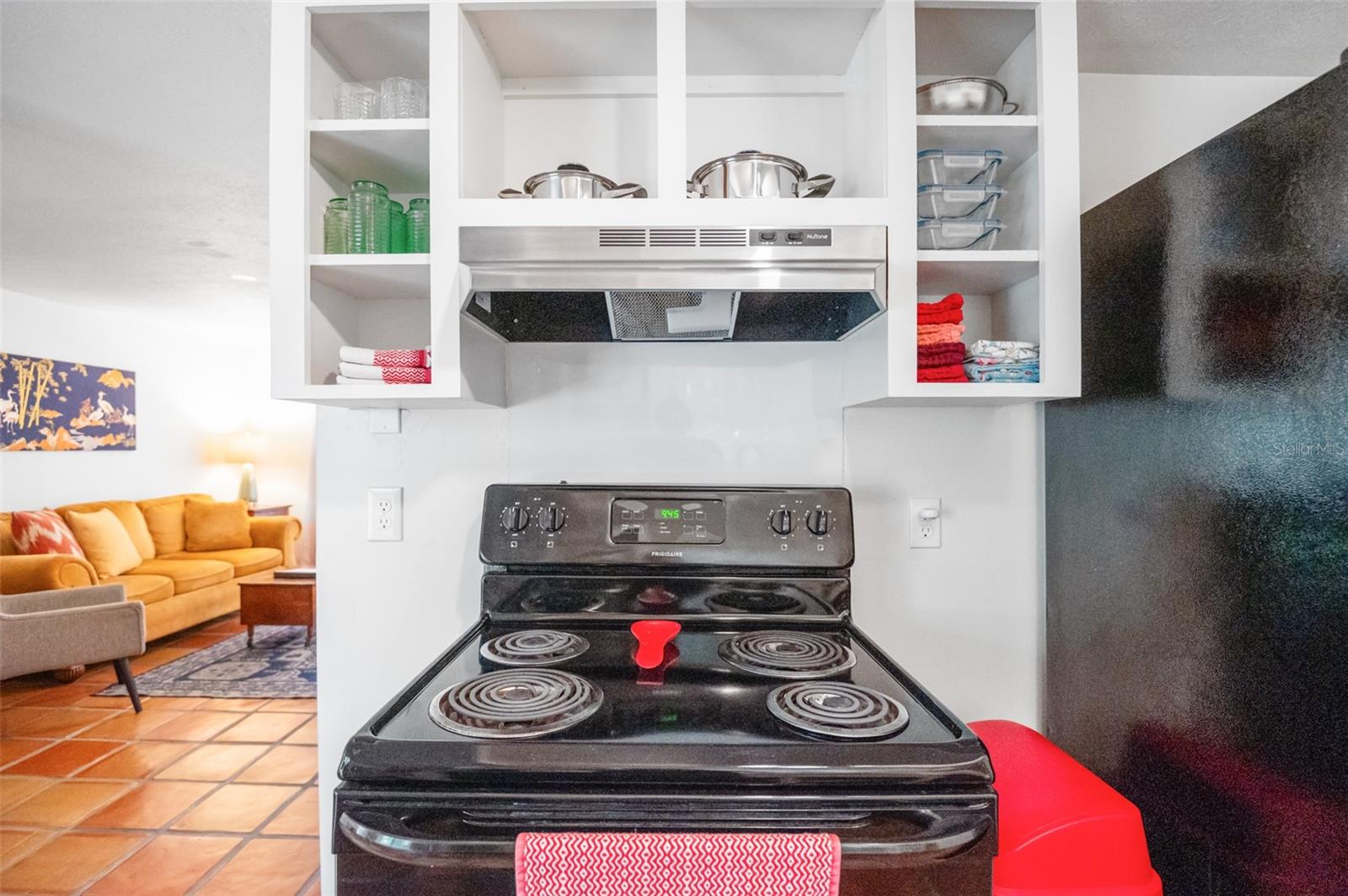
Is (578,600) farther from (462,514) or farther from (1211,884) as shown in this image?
(1211,884)

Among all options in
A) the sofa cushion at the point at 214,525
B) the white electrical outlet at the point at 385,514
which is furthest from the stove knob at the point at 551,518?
the sofa cushion at the point at 214,525

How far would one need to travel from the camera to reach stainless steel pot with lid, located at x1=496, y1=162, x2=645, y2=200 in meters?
1.33

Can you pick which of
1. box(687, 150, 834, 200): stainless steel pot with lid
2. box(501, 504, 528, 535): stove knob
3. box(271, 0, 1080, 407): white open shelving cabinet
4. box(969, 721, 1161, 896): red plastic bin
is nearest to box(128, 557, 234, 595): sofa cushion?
box(271, 0, 1080, 407): white open shelving cabinet

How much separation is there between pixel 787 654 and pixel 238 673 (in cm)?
382

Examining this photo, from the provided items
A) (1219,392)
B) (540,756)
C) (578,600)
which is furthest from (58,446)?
(1219,392)

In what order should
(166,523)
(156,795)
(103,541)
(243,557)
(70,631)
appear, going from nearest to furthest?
(156,795), (70,631), (103,541), (166,523), (243,557)

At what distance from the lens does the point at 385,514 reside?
164 centimetres

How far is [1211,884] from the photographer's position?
3.66 ft

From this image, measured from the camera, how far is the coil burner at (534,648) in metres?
1.25

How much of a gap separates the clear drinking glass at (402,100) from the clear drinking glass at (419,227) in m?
0.17

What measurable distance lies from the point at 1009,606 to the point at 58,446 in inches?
233

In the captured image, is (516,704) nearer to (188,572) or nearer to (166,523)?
(188,572)

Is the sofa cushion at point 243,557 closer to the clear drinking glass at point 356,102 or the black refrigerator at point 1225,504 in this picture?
the clear drinking glass at point 356,102

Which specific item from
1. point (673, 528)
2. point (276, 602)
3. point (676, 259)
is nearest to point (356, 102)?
point (676, 259)
